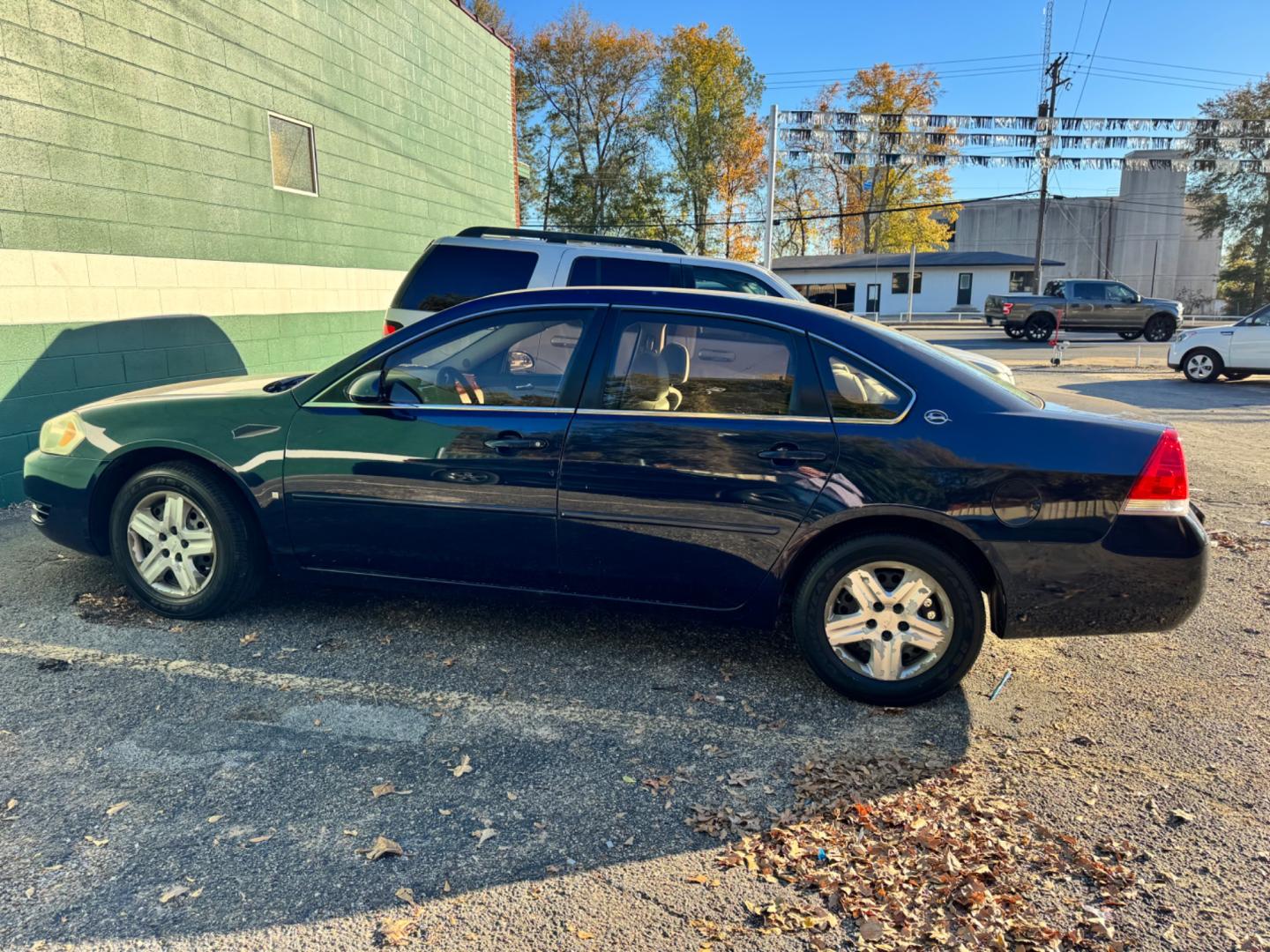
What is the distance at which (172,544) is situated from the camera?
13.7ft

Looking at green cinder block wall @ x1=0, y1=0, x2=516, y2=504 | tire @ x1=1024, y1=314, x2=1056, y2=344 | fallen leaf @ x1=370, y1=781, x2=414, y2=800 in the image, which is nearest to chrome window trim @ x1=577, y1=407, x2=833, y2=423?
fallen leaf @ x1=370, y1=781, x2=414, y2=800

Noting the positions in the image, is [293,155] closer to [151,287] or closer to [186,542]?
[151,287]

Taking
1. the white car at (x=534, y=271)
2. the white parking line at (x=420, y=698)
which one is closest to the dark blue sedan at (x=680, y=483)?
the white parking line at (x=420, y=698)

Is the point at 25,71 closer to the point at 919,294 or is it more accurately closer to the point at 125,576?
the point at 125,576

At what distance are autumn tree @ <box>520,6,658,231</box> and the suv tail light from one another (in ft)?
147

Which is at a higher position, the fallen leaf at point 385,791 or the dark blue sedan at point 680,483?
the dark blue sedan at point 680,483

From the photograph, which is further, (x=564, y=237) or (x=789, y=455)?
(x=564, y=237)

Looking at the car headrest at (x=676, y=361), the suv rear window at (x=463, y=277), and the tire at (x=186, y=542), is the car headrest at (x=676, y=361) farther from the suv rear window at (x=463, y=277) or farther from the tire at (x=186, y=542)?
the suv rear window at (x=463, y=277)

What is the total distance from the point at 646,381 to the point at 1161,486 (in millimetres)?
2046

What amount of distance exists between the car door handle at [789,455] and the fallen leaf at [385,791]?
1.82 meters

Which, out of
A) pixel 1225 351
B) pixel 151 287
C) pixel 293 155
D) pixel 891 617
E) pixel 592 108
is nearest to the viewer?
pixel 891 617

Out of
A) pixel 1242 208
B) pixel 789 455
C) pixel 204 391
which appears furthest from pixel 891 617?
pixel 1242 208

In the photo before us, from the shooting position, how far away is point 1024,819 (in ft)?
9.16

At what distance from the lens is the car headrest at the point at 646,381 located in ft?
12.0
